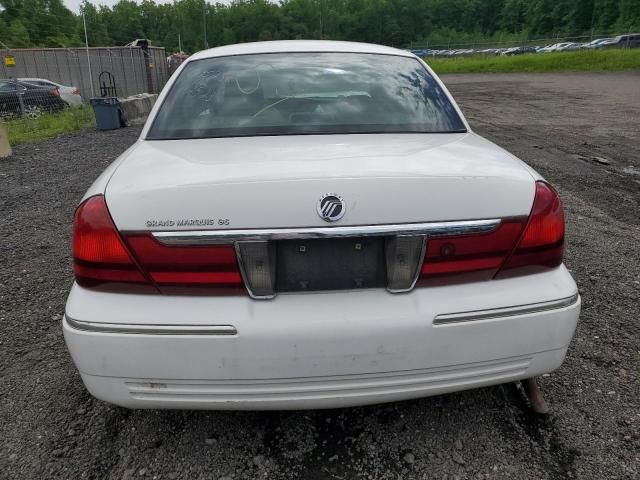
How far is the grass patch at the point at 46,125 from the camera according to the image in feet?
40.0

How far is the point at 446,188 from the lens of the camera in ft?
5.97

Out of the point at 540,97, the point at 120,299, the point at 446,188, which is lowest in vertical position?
the point at 540,97

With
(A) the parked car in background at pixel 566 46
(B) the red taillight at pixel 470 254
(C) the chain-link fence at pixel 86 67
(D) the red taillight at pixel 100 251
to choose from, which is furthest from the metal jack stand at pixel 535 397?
(A) the parked car in background at pixel 566 46

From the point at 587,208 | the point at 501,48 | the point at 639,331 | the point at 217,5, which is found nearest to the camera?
the point at 639,331

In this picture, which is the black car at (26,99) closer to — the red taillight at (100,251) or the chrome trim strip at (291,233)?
the red taillight at (100,251)

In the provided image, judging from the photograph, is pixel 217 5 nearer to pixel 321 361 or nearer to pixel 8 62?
pixel 8 62

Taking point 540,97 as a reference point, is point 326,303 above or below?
above

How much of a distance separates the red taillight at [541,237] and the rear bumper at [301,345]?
0.09 m

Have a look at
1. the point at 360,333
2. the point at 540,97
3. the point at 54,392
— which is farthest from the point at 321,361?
the point at 540,97

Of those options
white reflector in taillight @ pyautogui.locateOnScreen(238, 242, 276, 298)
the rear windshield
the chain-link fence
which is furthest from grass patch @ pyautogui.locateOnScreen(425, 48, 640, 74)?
white reflector in taillight @ pyautogui.locateOnScreen(238, 242, 276, 298)

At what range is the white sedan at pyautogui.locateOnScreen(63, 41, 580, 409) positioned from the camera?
5.75 ft

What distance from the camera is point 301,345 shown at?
1755 mm

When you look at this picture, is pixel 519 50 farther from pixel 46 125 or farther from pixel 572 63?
pixel 46 125

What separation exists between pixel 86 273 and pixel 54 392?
1024mm
